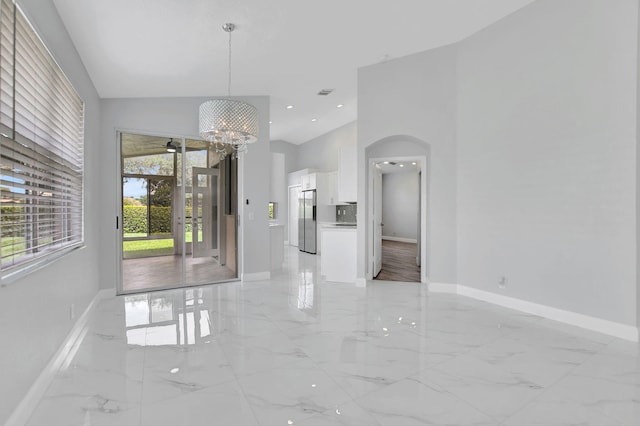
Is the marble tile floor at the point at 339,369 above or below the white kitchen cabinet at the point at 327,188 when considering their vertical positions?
below

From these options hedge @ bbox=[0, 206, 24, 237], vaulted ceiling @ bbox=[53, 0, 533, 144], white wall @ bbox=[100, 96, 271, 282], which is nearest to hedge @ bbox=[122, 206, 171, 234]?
white wall @ bbox=[100, 96, 271, 282]

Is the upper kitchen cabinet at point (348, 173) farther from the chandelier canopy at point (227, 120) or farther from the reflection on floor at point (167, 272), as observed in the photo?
the chandelier canopy at point (227, 120)

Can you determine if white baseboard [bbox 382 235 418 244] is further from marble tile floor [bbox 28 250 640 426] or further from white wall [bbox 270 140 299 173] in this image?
marble tile floor [bbox 28 250 640 426]

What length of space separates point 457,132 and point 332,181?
4.74 m

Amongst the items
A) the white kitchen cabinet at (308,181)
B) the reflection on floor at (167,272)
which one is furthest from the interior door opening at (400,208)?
the reflection on floor at (167,272)

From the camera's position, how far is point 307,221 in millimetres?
9664

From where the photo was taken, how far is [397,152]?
545cm

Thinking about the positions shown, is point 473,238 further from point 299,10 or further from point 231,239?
point 231,239

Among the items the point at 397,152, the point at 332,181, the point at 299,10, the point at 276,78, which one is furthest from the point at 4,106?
the point at 332,181

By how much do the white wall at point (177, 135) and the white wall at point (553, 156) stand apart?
3044 millimetres

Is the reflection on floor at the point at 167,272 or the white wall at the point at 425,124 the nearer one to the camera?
the white wall at the point at 425,124

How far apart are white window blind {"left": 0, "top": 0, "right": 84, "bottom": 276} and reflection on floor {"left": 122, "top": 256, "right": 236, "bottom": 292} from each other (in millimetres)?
2080

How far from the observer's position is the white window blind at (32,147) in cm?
189

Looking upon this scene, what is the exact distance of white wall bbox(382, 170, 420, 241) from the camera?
12453 mm
